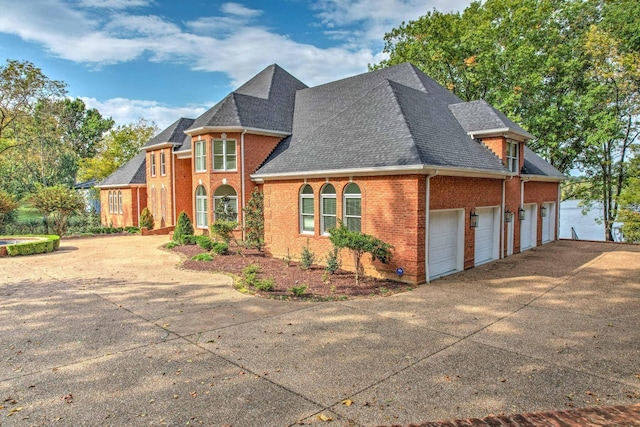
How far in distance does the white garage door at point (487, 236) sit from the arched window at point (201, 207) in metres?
13.5

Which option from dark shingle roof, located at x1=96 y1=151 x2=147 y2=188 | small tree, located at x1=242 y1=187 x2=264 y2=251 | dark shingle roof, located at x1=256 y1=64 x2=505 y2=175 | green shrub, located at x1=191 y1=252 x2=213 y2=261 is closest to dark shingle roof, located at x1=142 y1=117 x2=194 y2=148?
dark shingle roof, located at x1=96 y1=151 x2=147 y2=188

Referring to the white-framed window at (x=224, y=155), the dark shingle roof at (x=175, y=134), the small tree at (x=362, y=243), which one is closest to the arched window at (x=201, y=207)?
the white-framed window at (x=224, y=155)

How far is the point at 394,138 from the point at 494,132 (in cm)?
538

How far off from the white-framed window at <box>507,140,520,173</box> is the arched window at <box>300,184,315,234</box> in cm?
842

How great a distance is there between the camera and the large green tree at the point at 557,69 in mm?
23375

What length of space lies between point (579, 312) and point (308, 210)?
28.7ft

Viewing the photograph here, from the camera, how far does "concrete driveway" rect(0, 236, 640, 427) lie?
14.8 ft

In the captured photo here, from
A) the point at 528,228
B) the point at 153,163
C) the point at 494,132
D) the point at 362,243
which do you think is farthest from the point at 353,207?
the point at 153,163

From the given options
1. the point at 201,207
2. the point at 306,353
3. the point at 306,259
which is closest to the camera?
the point at 306,353

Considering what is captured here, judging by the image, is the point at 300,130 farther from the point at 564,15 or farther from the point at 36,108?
the point at 36,108

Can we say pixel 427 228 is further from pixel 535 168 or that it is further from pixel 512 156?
pixel 535 168

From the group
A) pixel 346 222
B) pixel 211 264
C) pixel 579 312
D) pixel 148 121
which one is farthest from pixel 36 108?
pixel 579 312

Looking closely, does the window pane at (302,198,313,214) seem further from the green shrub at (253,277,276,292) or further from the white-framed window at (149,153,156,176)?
the white-framed window at (149,153,156,176)

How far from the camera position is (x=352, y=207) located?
12.5m
